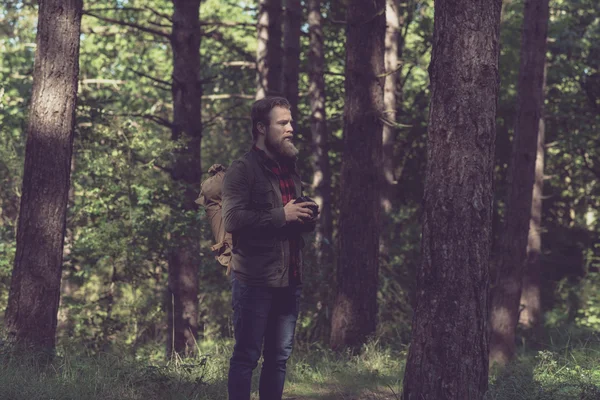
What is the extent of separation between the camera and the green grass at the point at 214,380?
6789mm

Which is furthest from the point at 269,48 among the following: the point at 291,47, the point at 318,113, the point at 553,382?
the point at 553,382

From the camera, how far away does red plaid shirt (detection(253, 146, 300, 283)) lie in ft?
18.5

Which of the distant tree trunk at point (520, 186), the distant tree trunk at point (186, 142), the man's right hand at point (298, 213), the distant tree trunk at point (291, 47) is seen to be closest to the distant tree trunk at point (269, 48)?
the distant tree trunk at point (291, 47)

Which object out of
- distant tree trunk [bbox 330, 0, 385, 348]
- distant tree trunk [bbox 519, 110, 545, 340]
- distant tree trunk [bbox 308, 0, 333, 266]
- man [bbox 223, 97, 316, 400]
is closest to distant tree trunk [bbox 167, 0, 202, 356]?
distant tree trunk [bbox 308, 0, 333, 266]

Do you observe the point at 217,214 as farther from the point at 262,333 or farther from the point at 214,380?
the point at 214,380

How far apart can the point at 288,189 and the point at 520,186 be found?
28.6 feet

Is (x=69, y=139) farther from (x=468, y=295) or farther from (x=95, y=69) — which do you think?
(x=95, y=69)

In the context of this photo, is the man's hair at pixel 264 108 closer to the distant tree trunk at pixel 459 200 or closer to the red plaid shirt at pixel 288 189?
the red plaid shirt at pixel 288 189

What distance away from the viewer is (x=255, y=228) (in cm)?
544

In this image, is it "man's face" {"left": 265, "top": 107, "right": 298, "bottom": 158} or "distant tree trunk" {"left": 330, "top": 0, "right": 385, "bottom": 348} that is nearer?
"man's face" {"left": 265, "top": 107, "right": 298, "bottom": 158}

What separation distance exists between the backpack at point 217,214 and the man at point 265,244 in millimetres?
245

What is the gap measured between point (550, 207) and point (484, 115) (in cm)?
2128

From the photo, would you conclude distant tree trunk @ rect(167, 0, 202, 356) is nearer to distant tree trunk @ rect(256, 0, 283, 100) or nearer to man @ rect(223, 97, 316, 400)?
distant tree trunk @ rect(256, 0, 283, 100)

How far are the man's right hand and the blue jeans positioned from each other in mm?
486
